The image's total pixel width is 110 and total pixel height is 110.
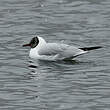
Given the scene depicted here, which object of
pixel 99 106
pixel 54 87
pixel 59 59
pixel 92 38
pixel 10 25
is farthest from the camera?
pixel 10 25

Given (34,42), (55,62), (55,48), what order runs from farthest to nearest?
(34,42), (55,62), (55,48)

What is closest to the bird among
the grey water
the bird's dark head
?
the grey water

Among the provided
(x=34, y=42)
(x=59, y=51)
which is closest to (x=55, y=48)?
(x=59, y=51)

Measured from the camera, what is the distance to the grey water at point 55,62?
1781cm

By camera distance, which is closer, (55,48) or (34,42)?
(55,48)

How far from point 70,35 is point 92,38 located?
98 cm

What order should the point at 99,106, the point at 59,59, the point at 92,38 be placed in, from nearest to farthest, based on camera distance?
the point at 99,106 < the point at 59,59 < the point at 92,38

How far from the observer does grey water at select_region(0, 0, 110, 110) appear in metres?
17.8

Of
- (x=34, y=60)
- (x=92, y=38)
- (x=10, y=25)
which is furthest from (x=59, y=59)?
(x=10, y=25)

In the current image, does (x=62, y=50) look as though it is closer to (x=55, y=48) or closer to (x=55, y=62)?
(x=55, y=48)

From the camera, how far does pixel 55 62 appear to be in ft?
74.3

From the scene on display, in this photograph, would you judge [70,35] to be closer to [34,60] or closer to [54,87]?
[34,60]

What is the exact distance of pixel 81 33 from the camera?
25359 millimetres

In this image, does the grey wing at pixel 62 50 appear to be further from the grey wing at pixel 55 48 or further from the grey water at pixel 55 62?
the grey water at pixel 55 62
